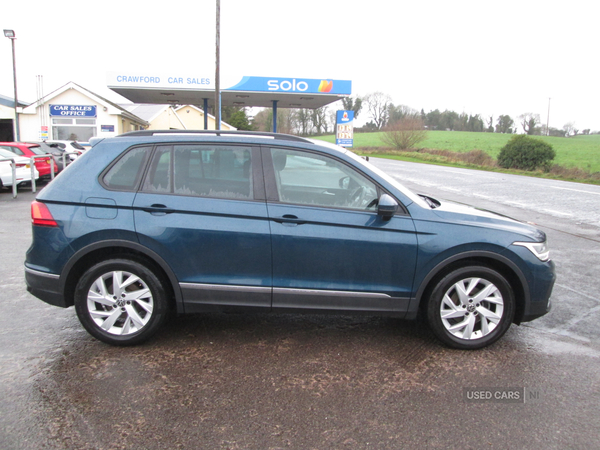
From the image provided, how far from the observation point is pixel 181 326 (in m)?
4.41

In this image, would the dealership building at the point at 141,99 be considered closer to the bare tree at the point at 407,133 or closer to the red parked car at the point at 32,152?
the red parked car at the point at 32,152

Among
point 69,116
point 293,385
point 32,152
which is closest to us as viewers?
point 293,385

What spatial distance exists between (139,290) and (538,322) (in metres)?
3.78

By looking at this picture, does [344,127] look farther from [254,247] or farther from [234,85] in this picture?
[254,247]

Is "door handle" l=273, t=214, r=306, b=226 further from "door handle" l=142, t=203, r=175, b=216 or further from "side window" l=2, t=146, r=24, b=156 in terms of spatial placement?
"side window" l=2, t=146, r=24, b=156

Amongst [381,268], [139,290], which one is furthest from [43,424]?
[381,268]

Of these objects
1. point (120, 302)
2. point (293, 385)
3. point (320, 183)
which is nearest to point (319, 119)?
point (320, 183)

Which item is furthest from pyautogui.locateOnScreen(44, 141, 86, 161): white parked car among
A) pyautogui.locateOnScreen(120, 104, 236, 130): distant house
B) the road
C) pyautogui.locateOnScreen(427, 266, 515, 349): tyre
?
pyautogui.locateOnScreen(120, 104, 236, 130): distant house

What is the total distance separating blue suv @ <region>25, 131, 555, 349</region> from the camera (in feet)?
12.4

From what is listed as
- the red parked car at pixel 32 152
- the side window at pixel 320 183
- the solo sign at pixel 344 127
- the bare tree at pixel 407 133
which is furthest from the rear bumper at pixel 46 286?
the bare tree at pixel 407 133

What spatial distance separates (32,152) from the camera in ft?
53.2

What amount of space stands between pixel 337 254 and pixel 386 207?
1.75 ft

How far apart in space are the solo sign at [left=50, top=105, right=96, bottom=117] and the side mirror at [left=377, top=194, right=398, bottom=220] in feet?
104

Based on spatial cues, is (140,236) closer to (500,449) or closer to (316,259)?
(316,259)
